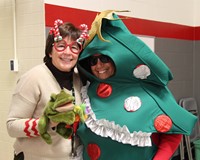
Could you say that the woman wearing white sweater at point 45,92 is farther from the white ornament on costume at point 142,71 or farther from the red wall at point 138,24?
the red wall at point 138,24

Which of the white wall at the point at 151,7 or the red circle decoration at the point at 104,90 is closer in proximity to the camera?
the red circle decoration at the point at 104,90

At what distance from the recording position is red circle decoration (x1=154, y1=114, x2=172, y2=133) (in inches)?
61.5

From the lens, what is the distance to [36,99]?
164 centimetres

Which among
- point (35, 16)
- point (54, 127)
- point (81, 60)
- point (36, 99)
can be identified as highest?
point (35, 16)

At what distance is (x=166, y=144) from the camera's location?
1.64 meters

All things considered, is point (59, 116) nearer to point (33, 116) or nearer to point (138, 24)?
point (33, 116)

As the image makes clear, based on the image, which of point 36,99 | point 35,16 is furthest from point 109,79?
point 35,16

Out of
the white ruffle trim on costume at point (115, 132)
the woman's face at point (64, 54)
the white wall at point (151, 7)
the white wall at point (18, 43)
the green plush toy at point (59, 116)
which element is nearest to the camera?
the green plush toy at point (59, 116)

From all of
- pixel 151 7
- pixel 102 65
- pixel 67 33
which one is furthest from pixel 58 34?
pixel 151 7

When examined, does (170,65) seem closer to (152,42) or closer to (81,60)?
(152,42)

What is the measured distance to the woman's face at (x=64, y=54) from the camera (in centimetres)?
167

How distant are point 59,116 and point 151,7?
7.92 ft

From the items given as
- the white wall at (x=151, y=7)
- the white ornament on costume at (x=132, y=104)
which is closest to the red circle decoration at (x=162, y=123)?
the white ornament on costume at (x=132, y=104)

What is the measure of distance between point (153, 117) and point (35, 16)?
139 cm
